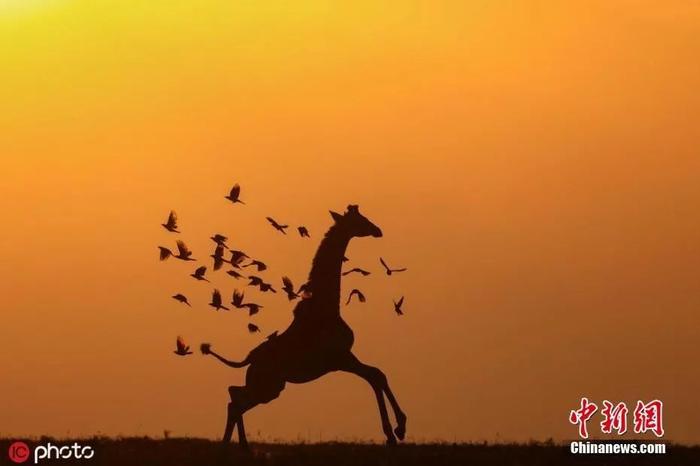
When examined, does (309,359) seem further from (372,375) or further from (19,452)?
(19,452)

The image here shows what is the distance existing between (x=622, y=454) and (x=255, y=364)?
19.3ft

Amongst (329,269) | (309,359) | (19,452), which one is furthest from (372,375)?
(19,452)

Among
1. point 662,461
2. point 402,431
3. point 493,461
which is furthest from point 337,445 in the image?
point 662,461

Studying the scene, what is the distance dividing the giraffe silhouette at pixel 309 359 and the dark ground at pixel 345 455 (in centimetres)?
58

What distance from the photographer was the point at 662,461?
25594mm

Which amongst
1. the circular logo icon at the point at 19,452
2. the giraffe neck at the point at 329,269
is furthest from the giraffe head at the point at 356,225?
the circular logo icon at the point at 19,452

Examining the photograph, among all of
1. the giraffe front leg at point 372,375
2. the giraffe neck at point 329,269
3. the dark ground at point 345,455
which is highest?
the giraffe neck at point 329,269

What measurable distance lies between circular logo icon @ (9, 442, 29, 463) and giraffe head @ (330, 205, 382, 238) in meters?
6.10

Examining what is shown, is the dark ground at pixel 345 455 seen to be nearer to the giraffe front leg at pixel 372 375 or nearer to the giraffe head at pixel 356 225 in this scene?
the giraffe front leg at pixel 372 375

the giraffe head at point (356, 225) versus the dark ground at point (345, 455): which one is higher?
the giraffe head at point (356, 225)

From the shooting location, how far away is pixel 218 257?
28.1 metres

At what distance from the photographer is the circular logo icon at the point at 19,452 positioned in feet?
83.6

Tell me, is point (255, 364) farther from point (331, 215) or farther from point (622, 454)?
point (622, 454)

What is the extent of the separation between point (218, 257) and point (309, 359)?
7.62ft
